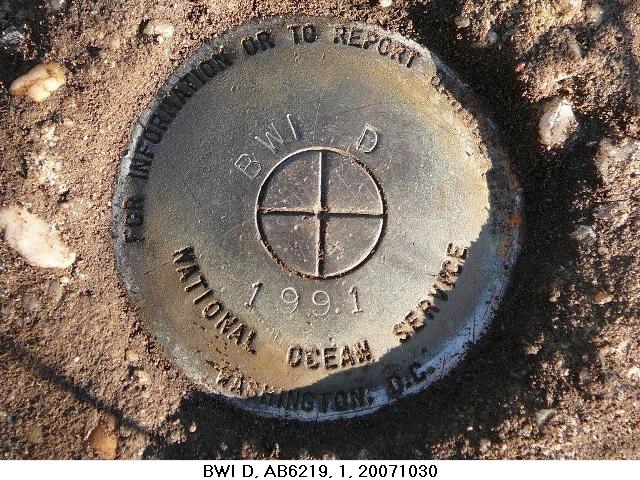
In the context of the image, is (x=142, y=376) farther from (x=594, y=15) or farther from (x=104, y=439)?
(x=594, y=15)

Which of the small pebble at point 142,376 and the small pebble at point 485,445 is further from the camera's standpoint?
the small pebble at point 142,376

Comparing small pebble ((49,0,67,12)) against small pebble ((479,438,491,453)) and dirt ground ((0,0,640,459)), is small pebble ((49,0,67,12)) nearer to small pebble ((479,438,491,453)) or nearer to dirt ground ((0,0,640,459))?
dirt ground ((0,0,640,459))

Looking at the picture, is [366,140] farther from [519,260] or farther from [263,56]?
[519,260]

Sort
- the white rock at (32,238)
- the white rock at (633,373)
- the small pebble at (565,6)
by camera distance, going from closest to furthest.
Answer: the white rock at (633,373) → the white rock at (32,238) → the small pebble at (565,6)

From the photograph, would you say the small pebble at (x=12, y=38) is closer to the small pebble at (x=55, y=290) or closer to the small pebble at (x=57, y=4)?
the small pebble at (x=57, y=4)

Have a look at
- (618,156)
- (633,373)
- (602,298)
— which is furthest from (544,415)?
(618,156)

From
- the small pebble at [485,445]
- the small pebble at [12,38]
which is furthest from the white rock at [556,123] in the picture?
the small pebble at [12,38]

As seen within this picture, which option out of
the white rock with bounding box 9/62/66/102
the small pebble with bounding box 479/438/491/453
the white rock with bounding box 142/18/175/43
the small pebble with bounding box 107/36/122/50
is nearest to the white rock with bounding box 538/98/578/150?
the small pebble with bounding box 479/438/491/453
